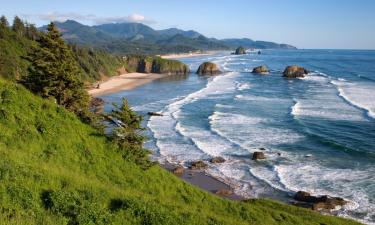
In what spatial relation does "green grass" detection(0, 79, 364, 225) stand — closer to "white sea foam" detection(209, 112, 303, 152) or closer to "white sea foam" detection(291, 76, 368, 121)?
"white sea foam" detection(209, 112, 303, 152)

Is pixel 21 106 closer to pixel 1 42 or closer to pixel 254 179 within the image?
pixel 254 179

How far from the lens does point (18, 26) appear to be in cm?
10431

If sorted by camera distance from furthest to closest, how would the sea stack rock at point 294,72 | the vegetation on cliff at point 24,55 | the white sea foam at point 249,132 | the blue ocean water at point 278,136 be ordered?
the sea stack rock at point 294,72, the vegetation on cliff at point 24,55, the white sea foam at point 249,132, the blue ocean water at point 278,136

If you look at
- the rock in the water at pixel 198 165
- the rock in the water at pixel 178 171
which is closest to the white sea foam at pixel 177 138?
the rock in the water at pixel 198 165

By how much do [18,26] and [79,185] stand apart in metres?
99.5

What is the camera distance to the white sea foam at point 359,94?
64438 millimetres

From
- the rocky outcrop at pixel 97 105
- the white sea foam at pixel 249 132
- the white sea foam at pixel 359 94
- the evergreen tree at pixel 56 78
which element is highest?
the evergreen tree at pixel 56 78

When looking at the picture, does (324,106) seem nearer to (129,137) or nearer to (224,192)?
(224,192)

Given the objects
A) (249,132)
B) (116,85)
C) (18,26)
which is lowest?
(116,85)

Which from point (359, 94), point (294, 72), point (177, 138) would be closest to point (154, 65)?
point (294, 72)

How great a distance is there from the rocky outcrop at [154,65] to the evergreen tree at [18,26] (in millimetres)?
45805

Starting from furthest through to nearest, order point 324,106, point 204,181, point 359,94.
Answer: point 359,94 < point 324,106 < point 204,181

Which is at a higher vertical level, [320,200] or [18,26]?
[18,26]

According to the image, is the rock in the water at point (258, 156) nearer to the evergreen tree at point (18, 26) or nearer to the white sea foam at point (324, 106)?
the white sea foam at point (324, 106)
